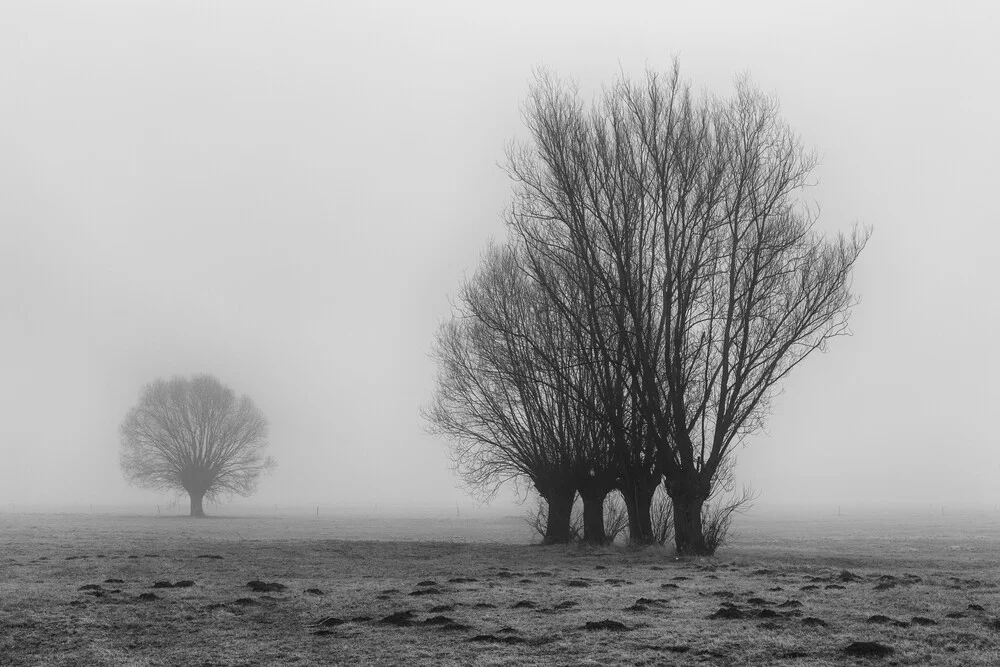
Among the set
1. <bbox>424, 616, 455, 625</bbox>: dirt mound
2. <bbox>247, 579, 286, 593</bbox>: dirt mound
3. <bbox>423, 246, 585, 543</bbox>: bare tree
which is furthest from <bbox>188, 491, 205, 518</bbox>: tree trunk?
<bbox>424, 616, 455, 625</bbox>: dirt mound

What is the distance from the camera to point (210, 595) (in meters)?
16.2

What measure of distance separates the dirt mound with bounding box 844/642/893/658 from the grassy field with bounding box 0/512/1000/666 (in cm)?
8

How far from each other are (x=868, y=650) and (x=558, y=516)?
81.5ft

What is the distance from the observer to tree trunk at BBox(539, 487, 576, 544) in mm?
35000

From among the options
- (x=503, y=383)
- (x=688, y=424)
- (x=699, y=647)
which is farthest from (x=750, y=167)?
(x=699, y=647)

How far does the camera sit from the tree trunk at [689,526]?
27.0m

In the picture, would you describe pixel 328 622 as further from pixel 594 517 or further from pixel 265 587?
pixel 594 517

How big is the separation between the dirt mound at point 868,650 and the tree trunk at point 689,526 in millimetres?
16455

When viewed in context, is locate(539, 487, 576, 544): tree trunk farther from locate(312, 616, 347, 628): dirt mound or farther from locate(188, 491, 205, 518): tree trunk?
locate(188, 491, 205, 518): tree trunk

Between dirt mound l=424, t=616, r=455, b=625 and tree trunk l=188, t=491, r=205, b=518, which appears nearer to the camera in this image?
dirt mound l=424, t=616, r=455, b=625

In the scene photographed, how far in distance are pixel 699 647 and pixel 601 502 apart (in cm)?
2272

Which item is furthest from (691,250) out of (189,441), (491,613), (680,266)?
(189,441)

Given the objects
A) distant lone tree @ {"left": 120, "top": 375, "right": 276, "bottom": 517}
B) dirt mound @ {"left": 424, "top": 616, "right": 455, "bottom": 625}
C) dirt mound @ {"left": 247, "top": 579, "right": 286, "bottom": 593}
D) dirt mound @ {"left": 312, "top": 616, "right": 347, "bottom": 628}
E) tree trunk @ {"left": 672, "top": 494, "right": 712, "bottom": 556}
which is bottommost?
dirt mound @ {"left": 312, "top": 616, "right": 347, "bottom": 628}

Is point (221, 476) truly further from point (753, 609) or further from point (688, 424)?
point (753, 609)
